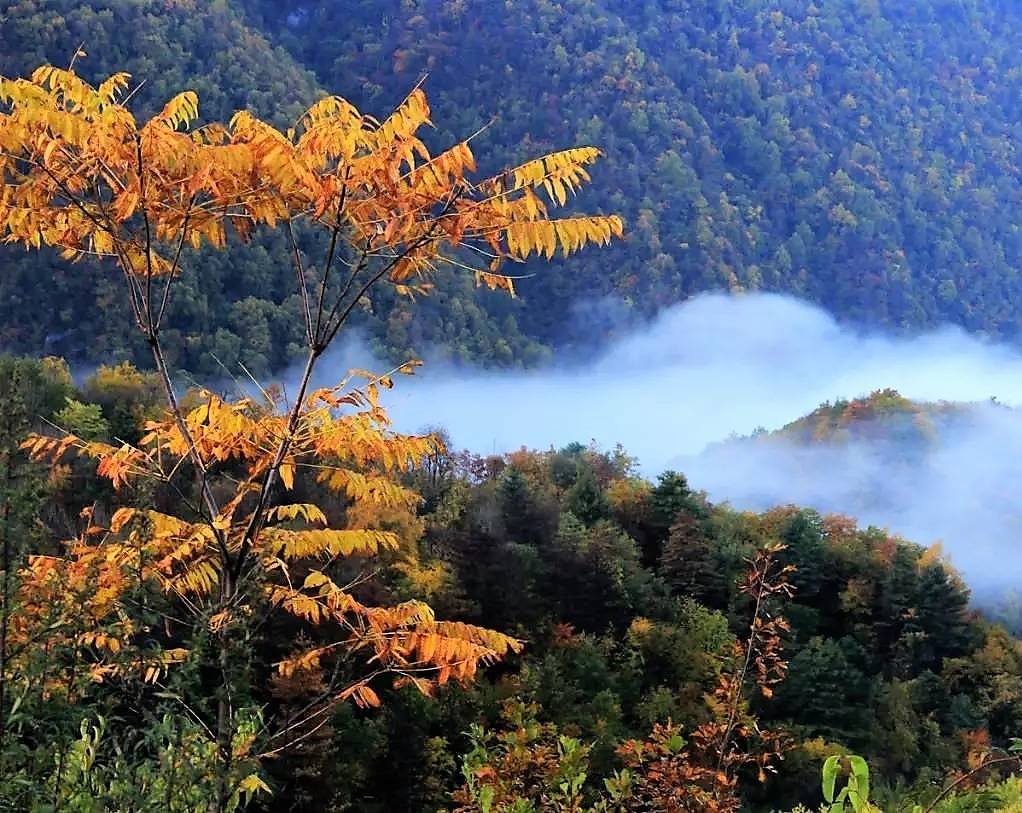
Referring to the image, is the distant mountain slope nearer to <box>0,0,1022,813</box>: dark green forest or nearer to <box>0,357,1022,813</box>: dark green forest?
<box>0,0,1022,813</box>: dark green forest

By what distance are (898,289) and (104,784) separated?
163m

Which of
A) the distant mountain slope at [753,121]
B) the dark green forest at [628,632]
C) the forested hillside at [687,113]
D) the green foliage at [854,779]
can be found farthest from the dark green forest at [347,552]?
the distant mountain slope at [753,121]

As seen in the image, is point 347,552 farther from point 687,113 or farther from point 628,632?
point 687,113

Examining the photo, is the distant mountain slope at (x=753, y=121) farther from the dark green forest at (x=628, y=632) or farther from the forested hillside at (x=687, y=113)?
the dark green forest at (x=628, y=632)

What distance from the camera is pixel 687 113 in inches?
5443

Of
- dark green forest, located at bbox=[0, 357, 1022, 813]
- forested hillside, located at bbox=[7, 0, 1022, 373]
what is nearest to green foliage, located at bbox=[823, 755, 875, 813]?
dark green forest, located at bbox=[0, 357, 1022, 813]

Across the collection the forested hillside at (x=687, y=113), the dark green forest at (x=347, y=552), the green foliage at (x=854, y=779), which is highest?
the forested hillside at (x=687, y=113)

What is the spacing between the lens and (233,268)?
2687 inches

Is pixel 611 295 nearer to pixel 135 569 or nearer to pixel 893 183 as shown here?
pixel 893 183

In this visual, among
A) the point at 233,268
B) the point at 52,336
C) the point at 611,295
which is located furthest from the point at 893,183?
the point at 52,336

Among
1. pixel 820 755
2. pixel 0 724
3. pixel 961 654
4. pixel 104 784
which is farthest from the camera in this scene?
pixel 961 654

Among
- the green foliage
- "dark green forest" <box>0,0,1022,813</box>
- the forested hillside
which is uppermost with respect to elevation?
the forested hillside

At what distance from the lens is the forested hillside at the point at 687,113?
94.9 metres

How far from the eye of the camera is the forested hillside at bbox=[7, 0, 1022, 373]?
94875 mm
